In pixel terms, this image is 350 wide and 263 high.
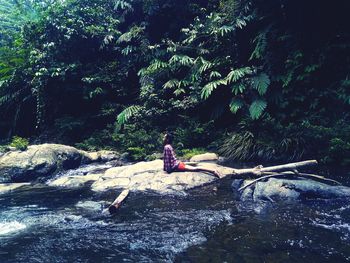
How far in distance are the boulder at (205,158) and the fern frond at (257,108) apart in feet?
5.32

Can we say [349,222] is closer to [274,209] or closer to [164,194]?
[274,209]

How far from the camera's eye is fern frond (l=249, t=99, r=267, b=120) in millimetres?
9539

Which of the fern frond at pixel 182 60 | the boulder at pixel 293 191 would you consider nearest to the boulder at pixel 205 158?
the boulder at pixel 293 191

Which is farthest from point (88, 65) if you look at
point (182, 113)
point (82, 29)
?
point (182, 113)

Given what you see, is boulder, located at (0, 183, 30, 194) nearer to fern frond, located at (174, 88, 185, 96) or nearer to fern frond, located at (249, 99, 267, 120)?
fern frond, located at (174, 88, 185, 96)

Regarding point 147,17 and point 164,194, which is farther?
point 147,17

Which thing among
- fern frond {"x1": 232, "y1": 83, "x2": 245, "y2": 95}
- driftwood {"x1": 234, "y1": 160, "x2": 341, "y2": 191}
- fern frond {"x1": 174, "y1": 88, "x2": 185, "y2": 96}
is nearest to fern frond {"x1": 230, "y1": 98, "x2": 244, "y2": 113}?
fern frond {"x1": 232, "y1": 83, "x2": 245, "y2": 95}

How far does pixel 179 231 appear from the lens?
15.4ft

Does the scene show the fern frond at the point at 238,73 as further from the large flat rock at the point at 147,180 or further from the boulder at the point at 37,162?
the boulder at the point at 37,162

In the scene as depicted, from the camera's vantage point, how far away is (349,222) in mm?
4633

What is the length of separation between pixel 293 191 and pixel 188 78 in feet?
22.6

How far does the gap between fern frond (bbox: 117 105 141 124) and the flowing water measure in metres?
5.61

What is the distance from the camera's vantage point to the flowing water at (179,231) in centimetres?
397

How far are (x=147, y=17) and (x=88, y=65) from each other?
11.0 feet
